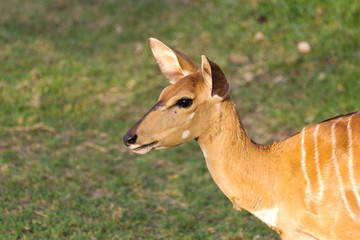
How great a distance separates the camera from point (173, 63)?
133 inches

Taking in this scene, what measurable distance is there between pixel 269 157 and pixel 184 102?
571mm

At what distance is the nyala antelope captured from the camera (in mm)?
2961

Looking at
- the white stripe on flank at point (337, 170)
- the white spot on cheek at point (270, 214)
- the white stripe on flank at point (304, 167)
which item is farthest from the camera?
the white spot on cheek at point (270, 214)

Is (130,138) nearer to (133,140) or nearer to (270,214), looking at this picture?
(133,140)

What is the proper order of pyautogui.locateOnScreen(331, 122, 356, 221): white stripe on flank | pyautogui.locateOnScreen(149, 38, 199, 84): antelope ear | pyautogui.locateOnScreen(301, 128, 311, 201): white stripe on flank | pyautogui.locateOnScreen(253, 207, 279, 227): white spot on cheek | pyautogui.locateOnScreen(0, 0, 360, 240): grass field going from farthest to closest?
1. pyautogui.locateOnScreen(0, 0, 360, 240): grass field
2. pyautogui.locateOnScreen(149, 38, 199, 84): antelope ear
3. pyautogui.locateOnScreen(253, 207, 279, 227): white spot on cheek
4. pyautogui.locateOnScreen(301, 128, 311, 201): white stripe on flank
5. pyautogui.locateOnScreen(331, 122, 356, 221): white stripe on flank

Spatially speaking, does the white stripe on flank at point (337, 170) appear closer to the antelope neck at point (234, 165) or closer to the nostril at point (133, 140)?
the antelope neck at point (234, 165)

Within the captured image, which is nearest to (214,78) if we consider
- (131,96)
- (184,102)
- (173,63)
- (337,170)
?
(184,102)

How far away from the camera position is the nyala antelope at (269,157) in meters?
2.96

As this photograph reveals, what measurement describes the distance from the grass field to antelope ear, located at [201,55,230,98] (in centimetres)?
151

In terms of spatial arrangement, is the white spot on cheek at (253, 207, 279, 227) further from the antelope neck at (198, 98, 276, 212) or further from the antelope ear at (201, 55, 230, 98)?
the antelope ear at (201, 55, 230, 98)

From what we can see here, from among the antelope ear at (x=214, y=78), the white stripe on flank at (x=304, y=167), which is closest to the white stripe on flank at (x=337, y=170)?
the white stripe on flank at (x=304, y=167)

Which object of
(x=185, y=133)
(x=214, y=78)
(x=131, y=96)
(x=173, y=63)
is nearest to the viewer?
(x=214, y=78)

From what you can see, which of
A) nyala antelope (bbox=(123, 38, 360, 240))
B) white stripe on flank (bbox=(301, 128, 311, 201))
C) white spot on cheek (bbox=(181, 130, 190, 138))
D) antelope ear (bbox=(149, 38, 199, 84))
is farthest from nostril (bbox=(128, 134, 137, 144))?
white stripe on flank (bbox=(301, 128, 311, 201))

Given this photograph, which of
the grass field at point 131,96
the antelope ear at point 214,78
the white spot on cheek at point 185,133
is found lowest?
the grass field at point 131,96
